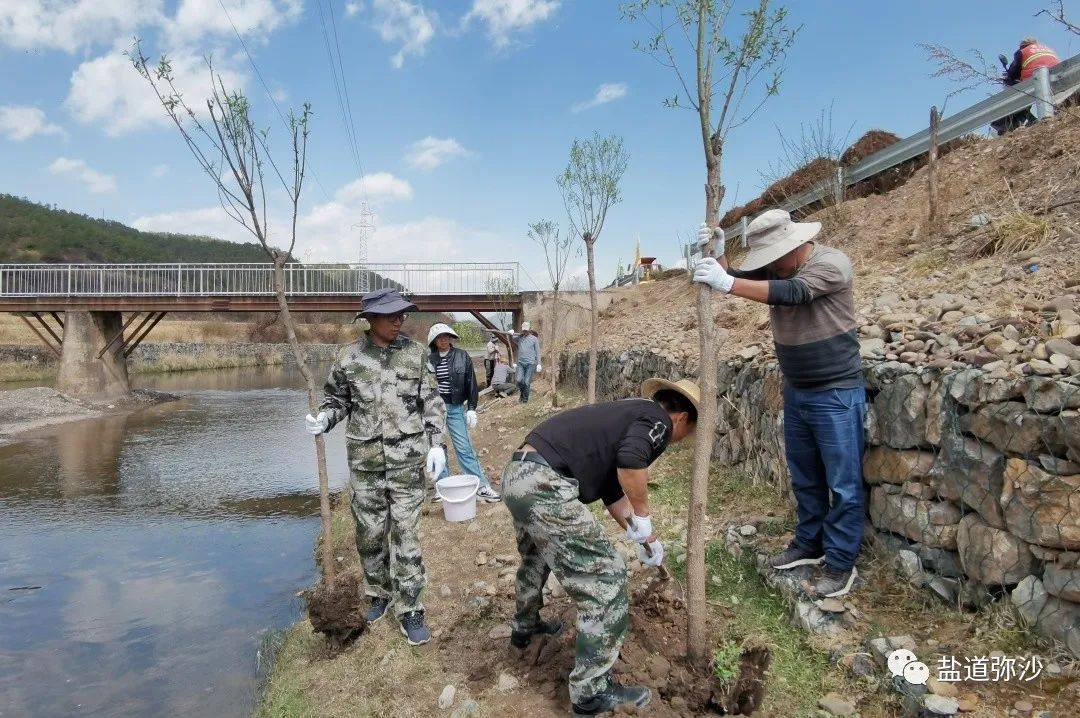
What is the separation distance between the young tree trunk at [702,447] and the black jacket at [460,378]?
364 centimetres

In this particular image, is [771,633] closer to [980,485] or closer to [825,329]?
[980,485]

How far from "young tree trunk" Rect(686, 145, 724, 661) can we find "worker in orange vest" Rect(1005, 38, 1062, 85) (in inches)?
333

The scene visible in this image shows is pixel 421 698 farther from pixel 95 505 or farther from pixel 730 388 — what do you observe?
pixel 95 505

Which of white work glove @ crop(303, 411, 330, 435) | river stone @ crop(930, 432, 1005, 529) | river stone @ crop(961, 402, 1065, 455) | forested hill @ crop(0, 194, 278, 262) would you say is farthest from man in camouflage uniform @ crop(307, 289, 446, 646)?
forested hill @ crop(0, 194, 278, 262)

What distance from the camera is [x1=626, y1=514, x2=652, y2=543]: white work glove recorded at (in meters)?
2.93

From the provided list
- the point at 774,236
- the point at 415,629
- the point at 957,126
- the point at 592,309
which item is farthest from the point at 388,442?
the point at 957,126

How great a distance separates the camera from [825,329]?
10.7 ft

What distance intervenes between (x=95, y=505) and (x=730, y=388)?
8.82 metres

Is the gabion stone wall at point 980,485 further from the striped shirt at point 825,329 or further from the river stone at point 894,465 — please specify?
the striped shirt at point 825,329

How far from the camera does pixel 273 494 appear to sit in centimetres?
949

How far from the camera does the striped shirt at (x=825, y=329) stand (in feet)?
10.4

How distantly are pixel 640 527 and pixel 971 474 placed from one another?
1.57 meters

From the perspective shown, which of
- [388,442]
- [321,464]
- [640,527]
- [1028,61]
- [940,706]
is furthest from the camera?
[1028,61]

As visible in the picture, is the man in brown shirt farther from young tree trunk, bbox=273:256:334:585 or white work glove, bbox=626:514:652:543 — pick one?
young tree trunk, bbox=273:256:334:585
